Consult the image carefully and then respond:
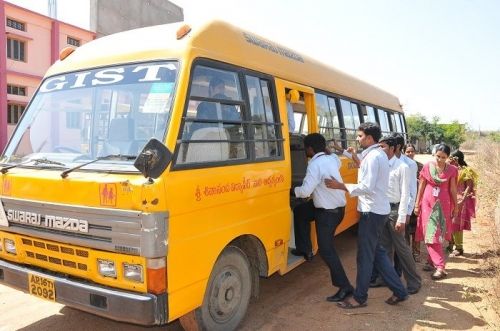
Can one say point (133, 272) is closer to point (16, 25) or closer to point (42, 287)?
point (42, 287)

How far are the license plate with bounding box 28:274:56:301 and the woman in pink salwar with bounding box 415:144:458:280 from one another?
4.59 m

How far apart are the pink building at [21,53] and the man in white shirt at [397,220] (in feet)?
68.0

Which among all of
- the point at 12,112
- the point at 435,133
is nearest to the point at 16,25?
the point at 12,112

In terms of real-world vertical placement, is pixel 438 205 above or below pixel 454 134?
below

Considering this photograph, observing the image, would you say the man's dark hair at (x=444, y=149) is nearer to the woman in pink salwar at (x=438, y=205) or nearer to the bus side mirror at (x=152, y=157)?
the woman in pink salwar at (x=438, y=205)

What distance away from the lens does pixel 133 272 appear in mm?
2906

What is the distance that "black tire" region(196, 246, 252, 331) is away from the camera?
3.48 metres

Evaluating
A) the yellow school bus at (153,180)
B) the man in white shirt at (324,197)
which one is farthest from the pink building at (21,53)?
the man in white shirt at (324,197)

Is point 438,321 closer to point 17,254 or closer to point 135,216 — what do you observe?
point 135,216

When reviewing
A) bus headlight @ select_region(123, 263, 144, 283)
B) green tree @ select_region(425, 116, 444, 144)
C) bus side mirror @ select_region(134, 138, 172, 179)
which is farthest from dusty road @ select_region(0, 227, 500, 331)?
green tree @ select_region(425, 116, 444, 144)

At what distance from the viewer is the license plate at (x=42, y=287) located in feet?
10.3

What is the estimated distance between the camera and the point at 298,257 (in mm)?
4879

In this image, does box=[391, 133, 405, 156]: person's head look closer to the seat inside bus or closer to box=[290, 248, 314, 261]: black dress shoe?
box=[290, 248, 314, 261]: black dress shoe

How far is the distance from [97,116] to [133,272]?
1.41 m
